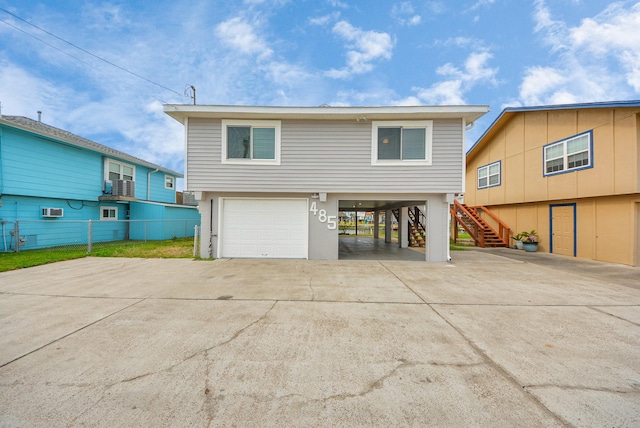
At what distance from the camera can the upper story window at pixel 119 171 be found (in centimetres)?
1355

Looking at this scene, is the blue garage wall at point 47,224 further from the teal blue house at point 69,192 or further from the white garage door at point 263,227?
the white garage door at point 263,227

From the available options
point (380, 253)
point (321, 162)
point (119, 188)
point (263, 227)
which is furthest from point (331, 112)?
point (119, 188)

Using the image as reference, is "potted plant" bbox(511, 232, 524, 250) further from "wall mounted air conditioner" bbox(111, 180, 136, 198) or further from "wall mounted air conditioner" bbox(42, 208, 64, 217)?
"wall mounted air conditioner" bbox(42, 208, 64, 217)

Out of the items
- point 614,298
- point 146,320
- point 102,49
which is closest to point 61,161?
point 102,49

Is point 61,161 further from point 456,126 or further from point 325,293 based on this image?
point 456,126

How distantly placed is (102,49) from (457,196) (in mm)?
16874

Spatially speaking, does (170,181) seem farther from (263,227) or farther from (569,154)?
(569,154)

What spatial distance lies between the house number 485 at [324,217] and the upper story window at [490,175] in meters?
11.1

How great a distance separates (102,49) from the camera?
11.8 metres

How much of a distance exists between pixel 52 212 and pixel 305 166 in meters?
11.5

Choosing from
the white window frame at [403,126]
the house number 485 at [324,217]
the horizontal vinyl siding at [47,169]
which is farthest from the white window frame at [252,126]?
the horizontal vinyl siding at [47,169]

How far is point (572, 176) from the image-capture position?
32.5ft

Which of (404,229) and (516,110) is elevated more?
(516,110)

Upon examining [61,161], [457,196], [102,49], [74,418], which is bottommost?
[74,418]
